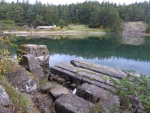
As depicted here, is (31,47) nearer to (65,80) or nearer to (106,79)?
(65,80)

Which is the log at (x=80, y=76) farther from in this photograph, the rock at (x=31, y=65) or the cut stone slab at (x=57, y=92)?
the cut stone slab at (x=57, y=92)

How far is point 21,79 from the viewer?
10891 mm

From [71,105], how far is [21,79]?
3.59 m

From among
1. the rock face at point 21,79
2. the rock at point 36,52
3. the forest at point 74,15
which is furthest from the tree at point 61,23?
the rock face at point 21,79

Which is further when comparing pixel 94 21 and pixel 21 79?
pixel 94 21

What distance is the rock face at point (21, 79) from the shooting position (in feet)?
35.2

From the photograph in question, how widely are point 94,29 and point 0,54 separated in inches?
2682

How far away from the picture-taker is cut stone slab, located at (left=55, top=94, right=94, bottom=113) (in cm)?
851

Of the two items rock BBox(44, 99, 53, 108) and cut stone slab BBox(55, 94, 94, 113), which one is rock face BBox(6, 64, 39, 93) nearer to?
rock BBox(44, 99, 53, 108)

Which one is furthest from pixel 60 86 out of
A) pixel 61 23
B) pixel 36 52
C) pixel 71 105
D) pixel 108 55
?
pixel 61 23

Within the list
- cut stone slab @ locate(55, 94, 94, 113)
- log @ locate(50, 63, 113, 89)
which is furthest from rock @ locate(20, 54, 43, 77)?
cut stone slab @ locate(55, 94, 94, 113)

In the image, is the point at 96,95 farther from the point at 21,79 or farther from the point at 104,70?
the point at 104,70

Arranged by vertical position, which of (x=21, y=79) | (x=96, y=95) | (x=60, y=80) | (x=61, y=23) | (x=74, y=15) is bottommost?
(x=60, y=80)

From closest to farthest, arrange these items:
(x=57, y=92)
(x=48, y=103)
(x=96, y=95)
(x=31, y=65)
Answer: (x=96, y=95) < (x=48, y=103) < (x=57, y=92) < (x=31, y=65)
